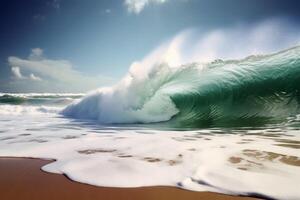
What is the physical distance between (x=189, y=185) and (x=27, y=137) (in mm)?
3384

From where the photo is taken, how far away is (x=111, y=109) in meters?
8.75

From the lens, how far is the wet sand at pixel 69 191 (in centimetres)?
200

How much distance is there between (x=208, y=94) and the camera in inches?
343

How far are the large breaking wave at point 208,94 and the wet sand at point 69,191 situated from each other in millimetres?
4696

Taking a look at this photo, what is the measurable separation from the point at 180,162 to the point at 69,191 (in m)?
1.15

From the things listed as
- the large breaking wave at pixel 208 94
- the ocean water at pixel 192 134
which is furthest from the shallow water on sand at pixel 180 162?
the large breaking wave at pixel 208 94

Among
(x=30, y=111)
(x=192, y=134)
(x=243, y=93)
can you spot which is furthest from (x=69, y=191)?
(x=30, y=111)

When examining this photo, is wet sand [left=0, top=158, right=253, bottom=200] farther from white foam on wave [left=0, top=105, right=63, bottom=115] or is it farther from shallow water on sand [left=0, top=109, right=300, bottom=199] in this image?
white foam on wave [left=0, top=105, right=63, bottom=115]

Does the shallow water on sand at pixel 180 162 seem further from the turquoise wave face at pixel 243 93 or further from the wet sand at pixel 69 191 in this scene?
the turquoise wave face at pixel 243 93

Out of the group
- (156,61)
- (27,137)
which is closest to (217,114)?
(156,61)

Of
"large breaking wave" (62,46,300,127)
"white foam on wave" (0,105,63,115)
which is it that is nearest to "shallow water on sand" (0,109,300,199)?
"large breaking wave" (62,46,300,127)

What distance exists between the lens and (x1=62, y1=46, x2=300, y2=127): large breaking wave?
7.30m

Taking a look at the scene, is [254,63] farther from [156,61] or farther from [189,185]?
[189,185]

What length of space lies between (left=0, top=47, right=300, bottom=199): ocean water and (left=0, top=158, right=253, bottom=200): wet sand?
4.3 inches
